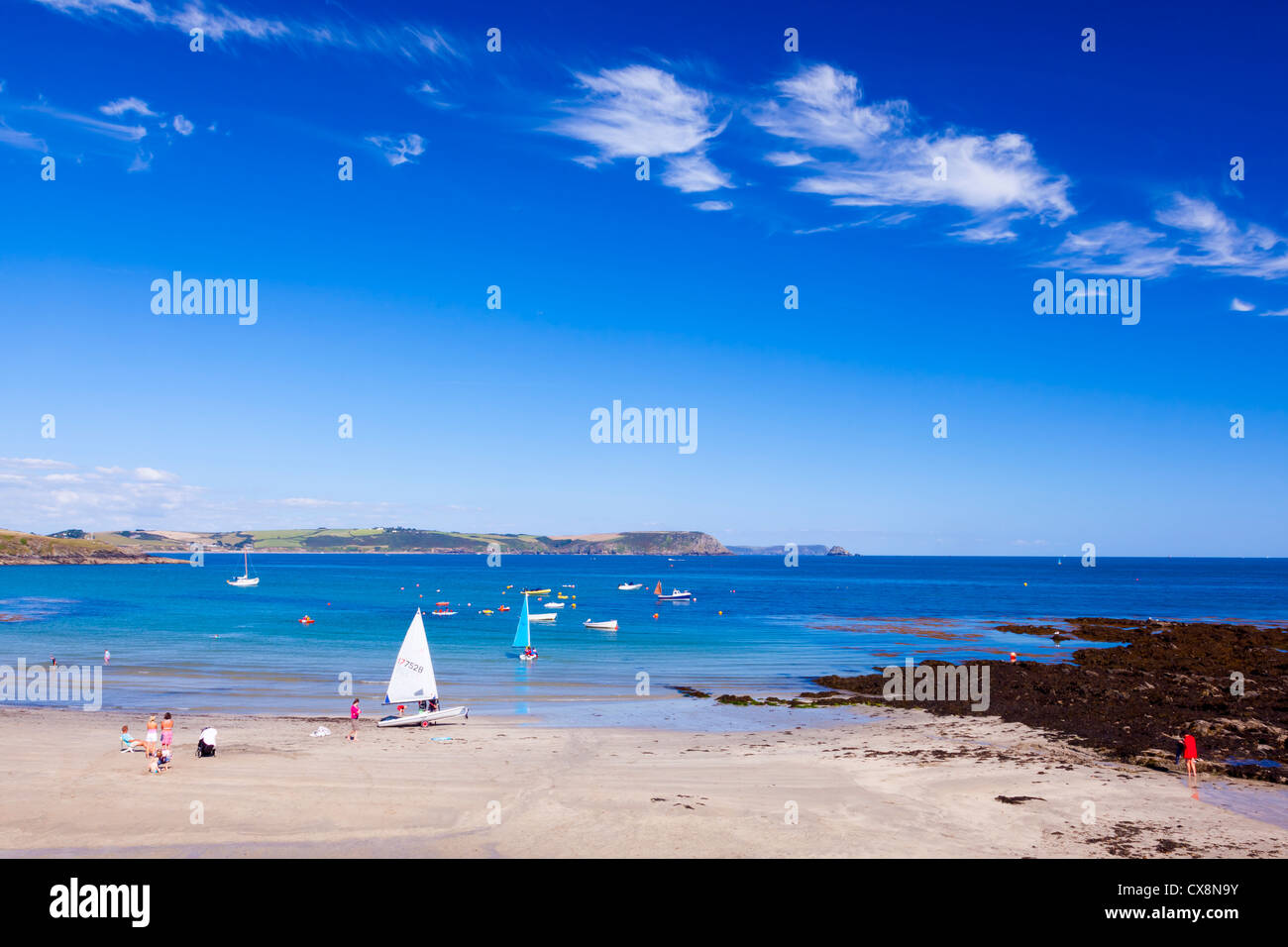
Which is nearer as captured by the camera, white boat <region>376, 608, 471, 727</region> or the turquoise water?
white boat <region>376, 608, 471, 727</region>

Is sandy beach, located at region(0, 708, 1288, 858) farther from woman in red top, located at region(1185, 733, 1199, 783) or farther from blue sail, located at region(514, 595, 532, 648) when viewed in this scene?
Result: blue sail, located at region(514, 595, 532, 648)

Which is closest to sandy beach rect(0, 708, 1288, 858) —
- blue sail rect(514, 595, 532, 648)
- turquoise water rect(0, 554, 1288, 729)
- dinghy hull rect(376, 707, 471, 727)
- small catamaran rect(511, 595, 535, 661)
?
dinghy hull rect(376, 707, 471, 727)

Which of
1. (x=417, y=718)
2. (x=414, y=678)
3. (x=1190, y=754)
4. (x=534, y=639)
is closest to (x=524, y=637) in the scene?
(x=534, y=639)

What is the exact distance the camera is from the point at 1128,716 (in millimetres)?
35688

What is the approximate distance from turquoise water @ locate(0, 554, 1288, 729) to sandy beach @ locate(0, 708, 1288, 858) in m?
8.27

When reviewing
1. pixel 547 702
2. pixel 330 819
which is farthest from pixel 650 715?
pixel 330 819

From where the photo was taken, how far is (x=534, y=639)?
254 ft

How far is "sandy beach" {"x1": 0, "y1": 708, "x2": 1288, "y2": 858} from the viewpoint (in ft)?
61.6

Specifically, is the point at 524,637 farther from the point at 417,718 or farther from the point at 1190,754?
the point at 1190,754

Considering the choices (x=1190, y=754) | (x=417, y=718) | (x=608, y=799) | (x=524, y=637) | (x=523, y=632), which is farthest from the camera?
(x=523, y=632)

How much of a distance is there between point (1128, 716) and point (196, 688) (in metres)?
48.8

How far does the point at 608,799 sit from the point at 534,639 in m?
55.7

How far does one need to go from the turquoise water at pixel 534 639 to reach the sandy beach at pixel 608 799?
8.27m
